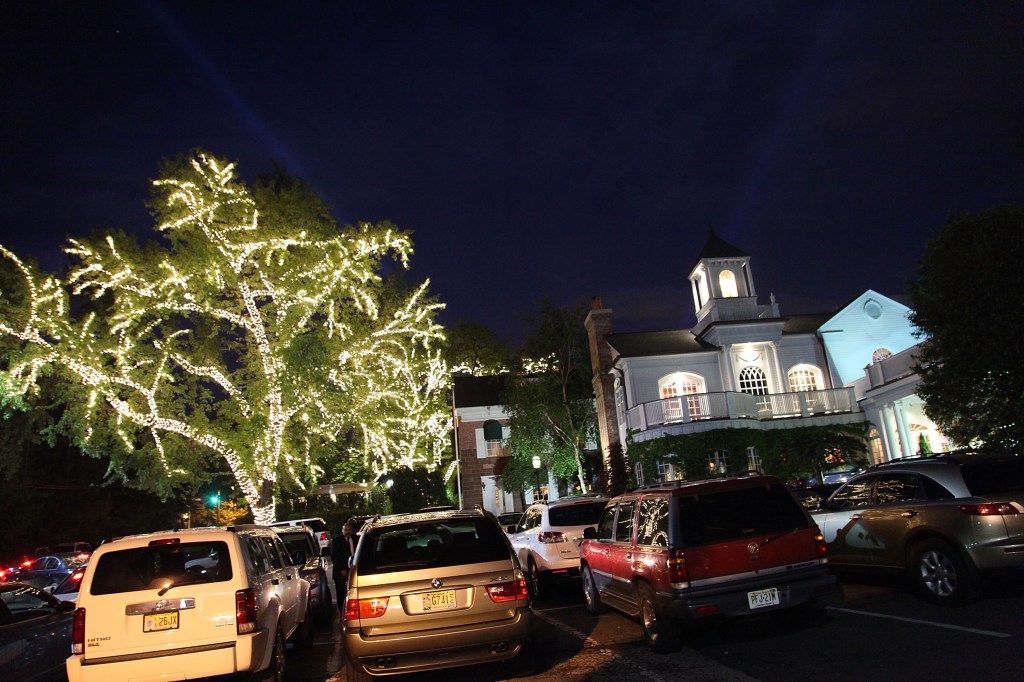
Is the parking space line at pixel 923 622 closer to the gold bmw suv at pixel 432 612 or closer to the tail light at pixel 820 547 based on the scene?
the tail light at pixel 820 547

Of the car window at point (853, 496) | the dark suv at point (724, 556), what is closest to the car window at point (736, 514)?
the dark suv at point (724, 556)

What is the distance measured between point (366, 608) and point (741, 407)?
2407 cm

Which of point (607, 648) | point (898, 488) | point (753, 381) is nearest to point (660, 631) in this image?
point (607, 648)

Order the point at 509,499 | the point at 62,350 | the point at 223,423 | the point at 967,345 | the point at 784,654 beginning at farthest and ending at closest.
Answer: the point at 509,499 < the point at 223,423 < the point at 62,350 < the point at 967,345 < the point at 784,654

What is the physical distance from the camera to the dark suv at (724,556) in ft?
22.5

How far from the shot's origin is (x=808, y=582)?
23.0 feet

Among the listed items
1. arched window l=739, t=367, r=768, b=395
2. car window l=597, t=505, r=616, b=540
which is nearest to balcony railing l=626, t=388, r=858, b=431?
arched window l=739, t=367, r=768, b=395

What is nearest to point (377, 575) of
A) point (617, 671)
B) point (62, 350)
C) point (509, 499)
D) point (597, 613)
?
point (617, 671)

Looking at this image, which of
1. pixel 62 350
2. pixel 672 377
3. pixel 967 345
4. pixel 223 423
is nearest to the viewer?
pixel 967 345

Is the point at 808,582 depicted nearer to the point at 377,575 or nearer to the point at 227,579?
the point at 377,575

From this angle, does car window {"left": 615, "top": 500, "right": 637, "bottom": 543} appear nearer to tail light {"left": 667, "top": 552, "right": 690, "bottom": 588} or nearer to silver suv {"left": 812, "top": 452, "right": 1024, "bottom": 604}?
tail light {"left": 667, "top": 552, "right": 690, "bottom": 588}

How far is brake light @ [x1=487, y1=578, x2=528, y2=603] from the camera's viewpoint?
6.30 meters

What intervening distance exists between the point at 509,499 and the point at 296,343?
23.5m

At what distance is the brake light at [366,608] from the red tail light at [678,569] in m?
2.77
